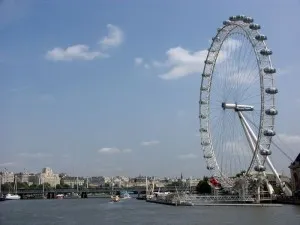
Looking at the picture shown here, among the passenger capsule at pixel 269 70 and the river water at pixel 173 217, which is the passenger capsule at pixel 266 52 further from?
the river water at pixel 173 217

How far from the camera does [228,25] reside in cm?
4738

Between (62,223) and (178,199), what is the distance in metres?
29.2

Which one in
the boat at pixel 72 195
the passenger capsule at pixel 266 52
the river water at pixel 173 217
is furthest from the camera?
the boat at pixel 72 195

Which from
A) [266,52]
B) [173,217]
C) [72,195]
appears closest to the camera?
[173,217]

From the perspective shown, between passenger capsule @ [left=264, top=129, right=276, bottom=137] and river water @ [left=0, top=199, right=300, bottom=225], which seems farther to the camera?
passenger capsule @ [left=264, top=129, right=276, bottom=137]

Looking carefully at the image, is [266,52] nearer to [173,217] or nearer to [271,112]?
[271,112]

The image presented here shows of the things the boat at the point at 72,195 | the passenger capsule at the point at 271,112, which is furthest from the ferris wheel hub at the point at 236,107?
the boat at the point at 72,195

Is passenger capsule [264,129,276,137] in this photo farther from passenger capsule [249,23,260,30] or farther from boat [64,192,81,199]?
boat [64,192,81,199]

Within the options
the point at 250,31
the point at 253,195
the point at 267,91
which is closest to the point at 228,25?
the point at 250,31

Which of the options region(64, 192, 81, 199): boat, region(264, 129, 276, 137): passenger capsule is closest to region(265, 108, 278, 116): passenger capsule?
region(264, 129, 276, 137): passenger capsule

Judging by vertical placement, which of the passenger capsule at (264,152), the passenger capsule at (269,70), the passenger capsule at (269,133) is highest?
the passenger capsule at (269,70)

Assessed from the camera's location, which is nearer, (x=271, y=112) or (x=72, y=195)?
(x=271, y=112)

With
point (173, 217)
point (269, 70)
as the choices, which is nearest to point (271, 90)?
point (269, 70)

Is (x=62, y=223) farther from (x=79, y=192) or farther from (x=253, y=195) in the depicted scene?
(x=79, y=192)
